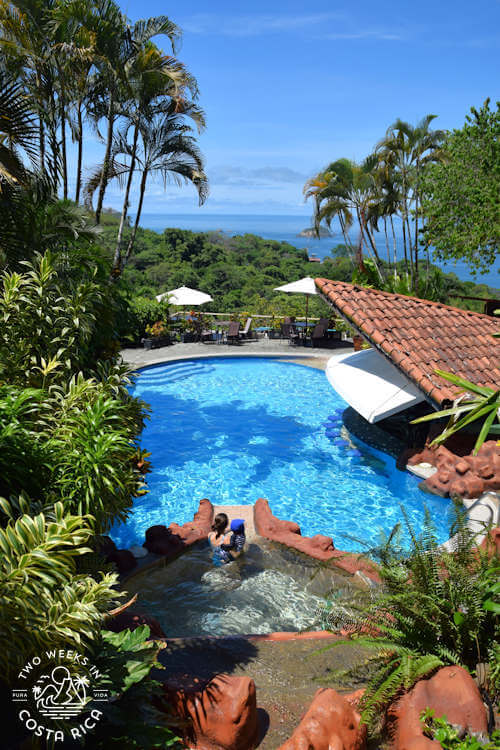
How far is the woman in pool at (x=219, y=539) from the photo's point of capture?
799 centimetres

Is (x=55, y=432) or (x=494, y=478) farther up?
(x=55, y=432)

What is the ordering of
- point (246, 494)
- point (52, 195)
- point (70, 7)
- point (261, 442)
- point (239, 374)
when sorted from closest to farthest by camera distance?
point (52, 195)
point (246, 494)
point (70, 7)
point (261, 442)
point (239, 374)

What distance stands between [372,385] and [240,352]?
35.5ft

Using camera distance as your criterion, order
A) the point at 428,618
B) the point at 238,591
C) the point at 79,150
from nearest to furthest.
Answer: the point at 428,618 → the point at 238,591 → the point at 79,150

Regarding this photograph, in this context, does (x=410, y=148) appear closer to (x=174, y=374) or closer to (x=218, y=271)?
(x=174, y=374)

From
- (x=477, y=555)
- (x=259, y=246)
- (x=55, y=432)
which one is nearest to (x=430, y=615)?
(x=477, y=555)

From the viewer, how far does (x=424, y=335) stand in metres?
12.1

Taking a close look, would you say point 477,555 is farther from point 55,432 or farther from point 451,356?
point 451,356

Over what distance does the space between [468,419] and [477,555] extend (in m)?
1.53

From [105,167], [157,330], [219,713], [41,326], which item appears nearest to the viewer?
[219,713]

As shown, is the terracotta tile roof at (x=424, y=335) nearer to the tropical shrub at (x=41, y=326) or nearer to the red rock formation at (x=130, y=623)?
the tropical shrub at (x=41, y=326)

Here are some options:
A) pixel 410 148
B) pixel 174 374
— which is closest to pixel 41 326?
pixel 174 374

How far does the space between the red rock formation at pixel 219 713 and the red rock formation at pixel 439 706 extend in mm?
1103

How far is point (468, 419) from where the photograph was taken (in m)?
4.23
